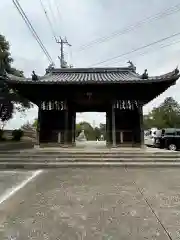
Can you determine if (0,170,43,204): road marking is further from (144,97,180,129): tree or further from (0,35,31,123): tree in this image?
(144,97,180,129): tree

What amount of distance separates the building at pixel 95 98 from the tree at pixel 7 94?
4.42 m

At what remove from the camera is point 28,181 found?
5547 mm

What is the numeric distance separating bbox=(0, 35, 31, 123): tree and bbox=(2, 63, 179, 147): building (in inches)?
174

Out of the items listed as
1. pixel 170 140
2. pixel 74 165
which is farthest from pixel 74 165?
pixel 170 140

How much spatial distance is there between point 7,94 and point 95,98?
299 inches

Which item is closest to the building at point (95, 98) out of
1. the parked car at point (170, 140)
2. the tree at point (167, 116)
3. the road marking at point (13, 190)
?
the parked car at point (170, 140)

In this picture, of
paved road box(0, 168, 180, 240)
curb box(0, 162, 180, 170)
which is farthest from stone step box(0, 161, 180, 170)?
paved road box(0, 168, 180, 240)

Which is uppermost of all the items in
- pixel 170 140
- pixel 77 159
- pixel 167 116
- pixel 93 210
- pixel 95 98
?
pixel 167 116

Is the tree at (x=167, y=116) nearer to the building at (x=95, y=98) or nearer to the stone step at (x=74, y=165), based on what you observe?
the building at (x=95, y=98)

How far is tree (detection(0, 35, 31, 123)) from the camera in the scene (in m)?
15.4

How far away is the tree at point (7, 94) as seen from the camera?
50.5 ft

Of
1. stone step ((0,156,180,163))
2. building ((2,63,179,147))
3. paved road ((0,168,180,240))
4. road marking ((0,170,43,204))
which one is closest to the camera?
paved road ((0,168,180,240))

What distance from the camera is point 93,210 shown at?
3.44m

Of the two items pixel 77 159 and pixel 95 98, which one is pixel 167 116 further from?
pixel 77 159
